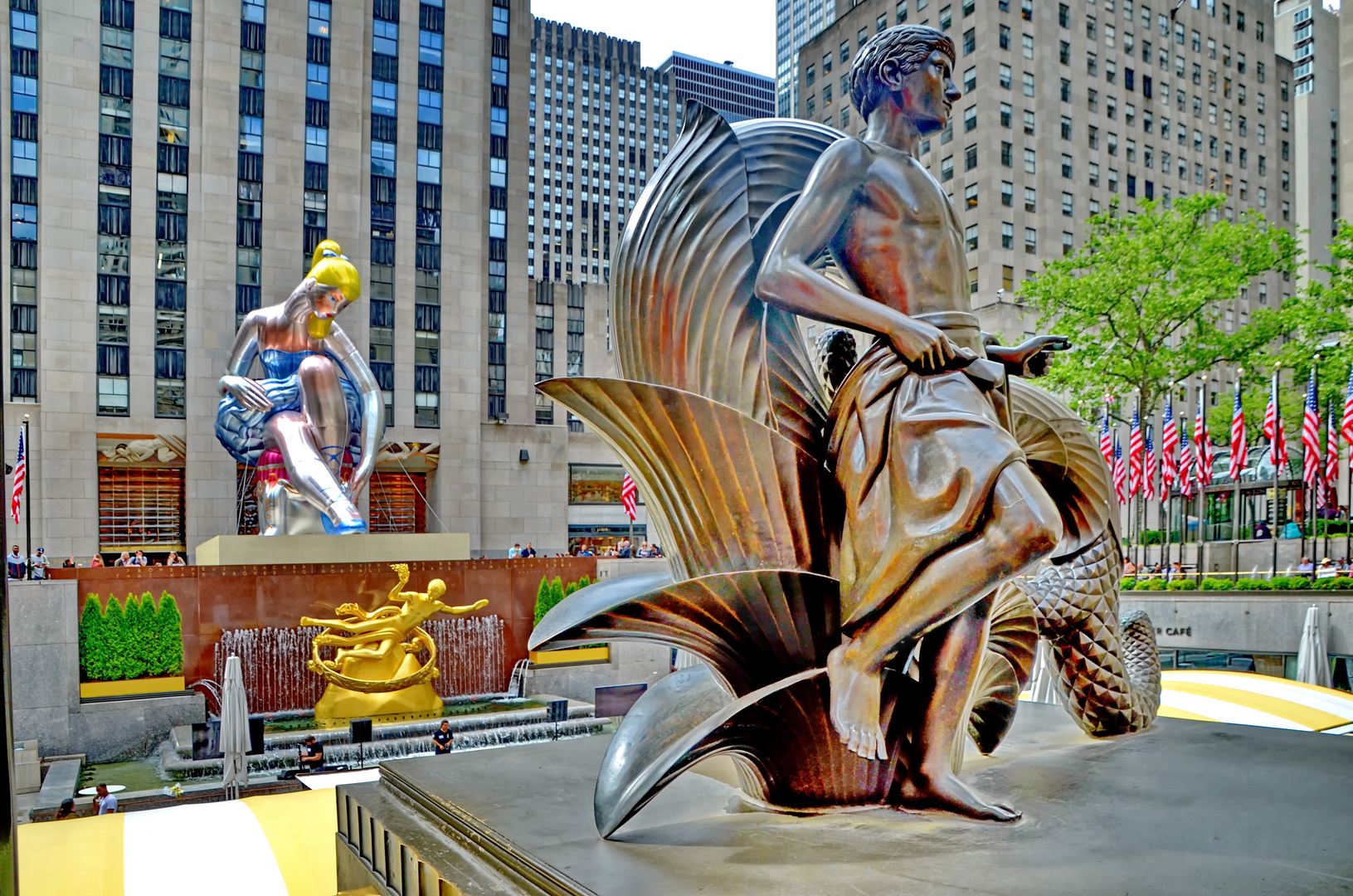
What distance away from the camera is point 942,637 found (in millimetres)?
4844

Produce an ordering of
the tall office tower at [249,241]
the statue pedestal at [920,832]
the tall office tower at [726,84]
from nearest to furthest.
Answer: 1. the statue pedestal at [920,832]
2. the tall office tower at [249,241]
3. the tall office tower at [726,84]

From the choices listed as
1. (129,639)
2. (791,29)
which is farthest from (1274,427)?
(791,29)

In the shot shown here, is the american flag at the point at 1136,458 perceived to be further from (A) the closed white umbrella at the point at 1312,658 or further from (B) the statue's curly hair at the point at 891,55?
(B) the statue's curly hair at the point at 891,55

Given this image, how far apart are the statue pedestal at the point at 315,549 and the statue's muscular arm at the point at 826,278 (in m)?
17.2

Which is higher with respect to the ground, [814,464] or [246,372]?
[246,372]

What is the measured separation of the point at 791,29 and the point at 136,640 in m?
85.6

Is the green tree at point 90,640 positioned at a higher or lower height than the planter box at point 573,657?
higher

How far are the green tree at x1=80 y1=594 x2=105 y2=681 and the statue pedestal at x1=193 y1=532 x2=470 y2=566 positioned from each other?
2.11 m

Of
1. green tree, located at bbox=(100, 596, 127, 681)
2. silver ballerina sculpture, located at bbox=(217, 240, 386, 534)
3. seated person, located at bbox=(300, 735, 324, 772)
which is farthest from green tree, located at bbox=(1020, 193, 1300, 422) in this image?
green tree, located at bbox=(100, 596, 127, 681)

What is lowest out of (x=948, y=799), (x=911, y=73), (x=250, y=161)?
(x=948, y=799)

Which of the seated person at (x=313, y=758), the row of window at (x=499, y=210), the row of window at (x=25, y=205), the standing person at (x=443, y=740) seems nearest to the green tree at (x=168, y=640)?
the seated person at (x=313, y=758)

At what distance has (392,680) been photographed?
1900 cm

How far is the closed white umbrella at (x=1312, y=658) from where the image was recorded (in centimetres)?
1784

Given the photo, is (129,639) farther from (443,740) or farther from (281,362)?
(443,740)
